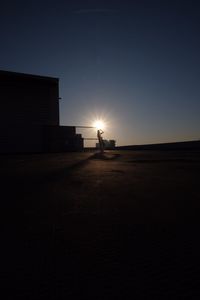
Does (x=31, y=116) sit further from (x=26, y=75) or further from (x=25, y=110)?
(x=26, y=75)

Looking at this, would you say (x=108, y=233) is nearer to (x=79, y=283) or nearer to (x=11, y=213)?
(x=79, y=283)

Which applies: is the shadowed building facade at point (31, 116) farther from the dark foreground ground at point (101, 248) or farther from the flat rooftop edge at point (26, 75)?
the dark foreground ground at point (101, 248)

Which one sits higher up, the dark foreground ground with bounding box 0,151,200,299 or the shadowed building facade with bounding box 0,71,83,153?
the shadowed building facade with bounding box 0,71,83,153

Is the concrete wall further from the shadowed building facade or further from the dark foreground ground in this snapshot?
the dark foreground ground

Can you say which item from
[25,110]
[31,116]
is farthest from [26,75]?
[31,116]

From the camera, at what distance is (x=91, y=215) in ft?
5.27

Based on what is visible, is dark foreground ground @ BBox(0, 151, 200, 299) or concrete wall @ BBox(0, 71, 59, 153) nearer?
dark foreground ground @ BBox(0, 151, 200, 299)

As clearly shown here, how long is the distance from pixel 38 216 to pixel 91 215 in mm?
335

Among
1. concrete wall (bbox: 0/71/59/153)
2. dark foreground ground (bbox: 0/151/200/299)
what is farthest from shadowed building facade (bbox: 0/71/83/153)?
dark foreground ground (bbox: 0/151/200/299)

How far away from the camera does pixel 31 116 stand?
1580cm

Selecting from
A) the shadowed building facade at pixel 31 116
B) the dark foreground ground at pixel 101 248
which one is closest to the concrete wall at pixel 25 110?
the shadowed building facade at pixel 31 116

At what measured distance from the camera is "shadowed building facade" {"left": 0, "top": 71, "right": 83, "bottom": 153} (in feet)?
49.3

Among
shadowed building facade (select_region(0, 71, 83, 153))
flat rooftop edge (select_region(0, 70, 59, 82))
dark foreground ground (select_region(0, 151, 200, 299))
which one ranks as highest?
flat rooftop edge (select_region(0, 70, 59, 82))

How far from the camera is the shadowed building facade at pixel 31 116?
49.3 ft
